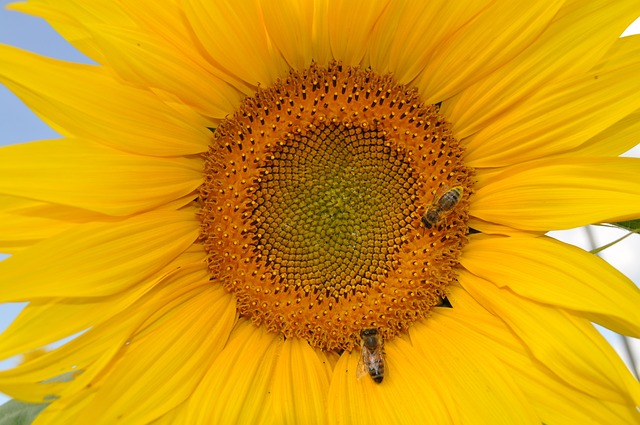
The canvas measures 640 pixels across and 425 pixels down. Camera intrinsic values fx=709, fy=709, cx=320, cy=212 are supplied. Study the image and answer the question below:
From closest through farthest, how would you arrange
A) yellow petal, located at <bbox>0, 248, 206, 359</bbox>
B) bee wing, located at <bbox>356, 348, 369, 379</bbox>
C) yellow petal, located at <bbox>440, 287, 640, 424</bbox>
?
yellow petal, located at <bbox>0, 248, 206, 359</bbox> < yellow petal, located at <bbox>440, 287, 640, 424</bbox> < bee wing, located at <bbox>356, 348, 369, 379</bbox>

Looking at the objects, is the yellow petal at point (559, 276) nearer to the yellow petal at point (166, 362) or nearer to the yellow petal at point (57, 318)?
the yellow petal at point (166, 362)

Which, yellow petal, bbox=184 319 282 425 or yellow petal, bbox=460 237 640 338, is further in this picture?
yellow petal, bbox=184 319 282 425

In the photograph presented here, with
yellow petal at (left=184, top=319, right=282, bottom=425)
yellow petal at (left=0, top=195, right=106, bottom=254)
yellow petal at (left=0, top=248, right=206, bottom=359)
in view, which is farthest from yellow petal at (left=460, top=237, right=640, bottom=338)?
yellow petal at (left=0, top=195, right=106, bottom=254)

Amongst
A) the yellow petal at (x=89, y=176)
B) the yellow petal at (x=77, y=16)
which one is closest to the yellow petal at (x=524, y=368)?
the yellow petal at (x=89, y=176)

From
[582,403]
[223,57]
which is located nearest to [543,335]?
[582,403]

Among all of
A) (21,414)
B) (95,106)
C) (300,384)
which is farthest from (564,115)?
(21,414)

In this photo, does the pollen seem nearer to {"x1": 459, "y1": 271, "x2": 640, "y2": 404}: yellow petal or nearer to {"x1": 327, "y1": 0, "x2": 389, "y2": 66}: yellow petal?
{"x1": 327, "y1": 0, "x2": 389, "y2": 66}: yellow petal

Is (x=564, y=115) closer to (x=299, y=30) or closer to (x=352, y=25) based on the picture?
(x=352, y=25)
